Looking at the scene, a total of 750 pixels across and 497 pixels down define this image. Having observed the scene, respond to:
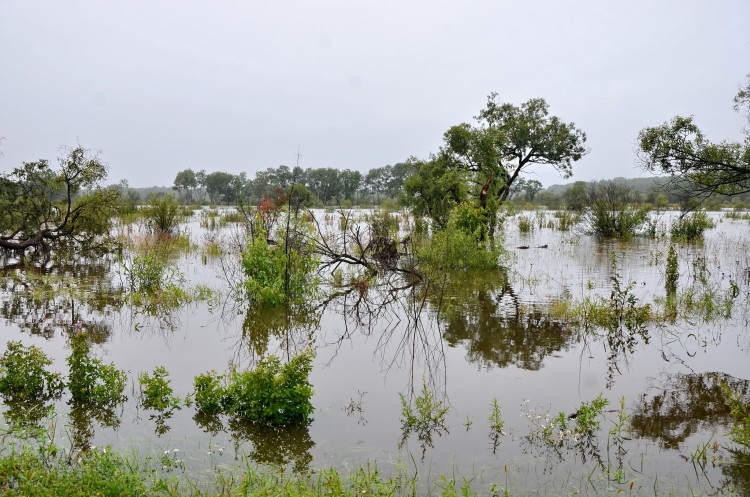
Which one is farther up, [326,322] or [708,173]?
[708,173]

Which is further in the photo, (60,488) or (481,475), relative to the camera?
(481,475)

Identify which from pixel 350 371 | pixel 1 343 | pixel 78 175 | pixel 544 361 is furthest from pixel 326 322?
pixel 78 175

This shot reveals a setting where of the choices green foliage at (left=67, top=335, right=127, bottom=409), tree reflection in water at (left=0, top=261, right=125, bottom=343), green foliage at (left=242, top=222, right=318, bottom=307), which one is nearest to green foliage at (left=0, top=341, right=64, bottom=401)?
green foliage at (left=67, top=335, right=127, bottom=409)

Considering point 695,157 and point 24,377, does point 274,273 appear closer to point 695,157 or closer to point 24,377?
point 24,377

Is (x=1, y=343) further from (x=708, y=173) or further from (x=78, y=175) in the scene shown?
(x=708, y=173)

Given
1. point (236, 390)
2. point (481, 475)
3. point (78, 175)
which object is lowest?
point (481, 475)

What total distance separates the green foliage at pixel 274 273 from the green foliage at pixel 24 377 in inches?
165

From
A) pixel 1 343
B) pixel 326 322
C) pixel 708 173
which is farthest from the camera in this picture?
pixel 708 173

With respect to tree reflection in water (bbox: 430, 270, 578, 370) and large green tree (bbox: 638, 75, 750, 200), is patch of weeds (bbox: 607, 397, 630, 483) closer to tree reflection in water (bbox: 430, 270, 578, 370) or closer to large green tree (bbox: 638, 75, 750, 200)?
tree reflection in water (bbox: 430, 270, 578, 370)

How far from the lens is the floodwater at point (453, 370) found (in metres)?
4.46

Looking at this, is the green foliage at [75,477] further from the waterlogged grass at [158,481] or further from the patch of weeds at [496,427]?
the patch of weeds at [496,427]

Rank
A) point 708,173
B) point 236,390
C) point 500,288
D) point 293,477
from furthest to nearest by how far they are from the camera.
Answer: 1. point 708,173
2. point 500,288
3. point 236,390
4. point 293,477

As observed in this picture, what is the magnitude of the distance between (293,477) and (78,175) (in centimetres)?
1327

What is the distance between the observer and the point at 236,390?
5.29 meters
